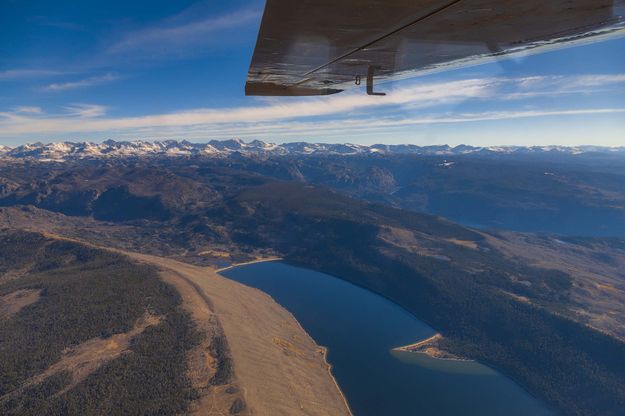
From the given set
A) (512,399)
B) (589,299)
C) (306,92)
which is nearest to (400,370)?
(512,399)

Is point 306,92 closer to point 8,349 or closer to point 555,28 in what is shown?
point 555,28

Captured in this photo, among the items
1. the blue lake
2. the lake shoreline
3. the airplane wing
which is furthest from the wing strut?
the lake shoreline

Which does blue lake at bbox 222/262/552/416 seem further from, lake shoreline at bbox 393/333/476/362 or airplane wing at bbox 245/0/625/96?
airplane wing at bbox 245/0/625/96

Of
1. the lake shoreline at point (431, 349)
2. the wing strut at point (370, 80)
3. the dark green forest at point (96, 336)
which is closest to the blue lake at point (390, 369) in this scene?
the lake shoreline at point (431, 349)

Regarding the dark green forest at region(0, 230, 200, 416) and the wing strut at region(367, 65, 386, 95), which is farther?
the dark green forest at region(0, 230, 200, 416)

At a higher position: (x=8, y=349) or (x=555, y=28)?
(x=555, y=28)

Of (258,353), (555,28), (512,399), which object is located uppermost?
(555,28)

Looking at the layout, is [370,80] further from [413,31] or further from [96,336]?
[96,336]

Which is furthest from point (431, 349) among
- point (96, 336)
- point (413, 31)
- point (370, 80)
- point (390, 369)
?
point (413, 31)
